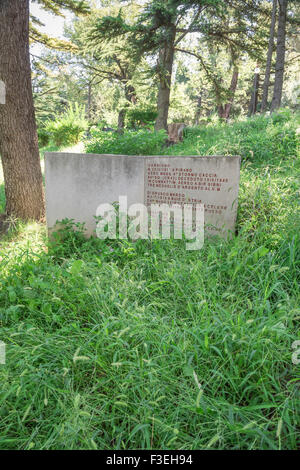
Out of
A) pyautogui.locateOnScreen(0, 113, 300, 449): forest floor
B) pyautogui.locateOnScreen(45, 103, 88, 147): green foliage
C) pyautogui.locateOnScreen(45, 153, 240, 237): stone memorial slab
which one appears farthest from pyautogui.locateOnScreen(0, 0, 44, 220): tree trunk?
pyautogui.locateOnScreen(45, 103, 88, 147): green foliage

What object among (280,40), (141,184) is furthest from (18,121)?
(280,40)

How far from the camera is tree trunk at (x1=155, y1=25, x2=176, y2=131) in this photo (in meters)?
9.28

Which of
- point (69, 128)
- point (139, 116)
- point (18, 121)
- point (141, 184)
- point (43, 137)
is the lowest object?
point (141, 184)

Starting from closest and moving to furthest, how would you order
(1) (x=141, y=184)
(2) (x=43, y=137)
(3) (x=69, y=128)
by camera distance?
1. (1) (x=141, y=184)
2. (3) (x=69, y=128)
3. (2) (x=43, y=137)

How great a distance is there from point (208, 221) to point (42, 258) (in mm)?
2182

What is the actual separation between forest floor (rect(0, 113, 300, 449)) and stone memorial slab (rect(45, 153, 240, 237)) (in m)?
0.60

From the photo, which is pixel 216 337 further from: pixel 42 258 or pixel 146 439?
pixel 42 258

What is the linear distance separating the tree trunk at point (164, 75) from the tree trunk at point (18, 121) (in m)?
5.57

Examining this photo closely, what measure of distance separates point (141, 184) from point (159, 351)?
2.67m

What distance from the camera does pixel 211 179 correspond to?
373cm

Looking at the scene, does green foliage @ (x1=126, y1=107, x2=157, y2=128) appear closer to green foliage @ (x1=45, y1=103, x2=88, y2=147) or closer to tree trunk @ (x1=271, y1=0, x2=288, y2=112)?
green foliage @ (x1=45, y1=103, x2=88, y2=147)

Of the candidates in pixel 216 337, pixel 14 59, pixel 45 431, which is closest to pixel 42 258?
pixel 45 431

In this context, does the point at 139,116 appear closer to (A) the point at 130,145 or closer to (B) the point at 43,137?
(B) the point at 43,137

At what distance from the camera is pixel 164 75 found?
367 inches
